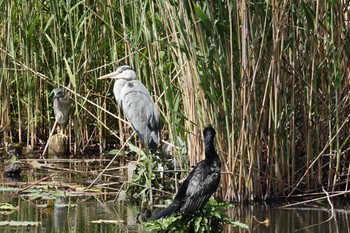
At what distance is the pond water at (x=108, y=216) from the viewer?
619cm

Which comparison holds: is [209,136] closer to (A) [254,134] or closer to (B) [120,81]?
(A) [254,134]

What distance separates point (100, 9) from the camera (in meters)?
9.41

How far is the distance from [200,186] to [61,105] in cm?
380

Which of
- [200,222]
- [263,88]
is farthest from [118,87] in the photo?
[200,222]

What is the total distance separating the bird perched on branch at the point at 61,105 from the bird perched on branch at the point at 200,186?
135 inches

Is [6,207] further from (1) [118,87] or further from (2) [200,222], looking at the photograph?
(1) [118,87]

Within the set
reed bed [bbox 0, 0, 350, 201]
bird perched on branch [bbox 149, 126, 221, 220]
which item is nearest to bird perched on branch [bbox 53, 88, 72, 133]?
reed bed [bbox 0, 0, 350, 201]

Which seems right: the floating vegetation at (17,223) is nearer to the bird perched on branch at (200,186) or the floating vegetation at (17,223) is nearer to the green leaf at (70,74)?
the bird perched on branch at (200,186)

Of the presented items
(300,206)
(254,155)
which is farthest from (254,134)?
(300,206)

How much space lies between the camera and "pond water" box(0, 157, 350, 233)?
20.3 ft

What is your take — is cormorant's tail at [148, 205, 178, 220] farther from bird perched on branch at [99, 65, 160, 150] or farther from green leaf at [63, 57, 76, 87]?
green leaf at [63, 57, 76, 87]

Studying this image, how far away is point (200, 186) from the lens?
592 cm

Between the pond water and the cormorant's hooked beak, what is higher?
the cormorant's hooked beak

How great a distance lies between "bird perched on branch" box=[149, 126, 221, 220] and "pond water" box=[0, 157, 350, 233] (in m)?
0.37
